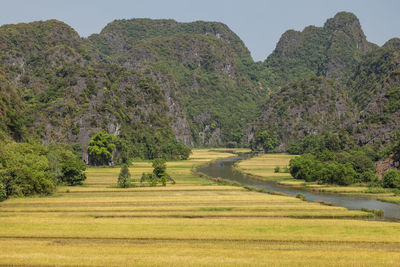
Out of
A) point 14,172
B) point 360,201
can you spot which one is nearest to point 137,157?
point 14,172

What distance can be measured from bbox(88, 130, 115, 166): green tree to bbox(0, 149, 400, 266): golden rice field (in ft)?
189

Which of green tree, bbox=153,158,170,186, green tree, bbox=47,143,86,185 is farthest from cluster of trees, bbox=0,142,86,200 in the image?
green tree, bbox=153,158,170,186

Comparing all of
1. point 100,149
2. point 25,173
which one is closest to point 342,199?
point 25,173

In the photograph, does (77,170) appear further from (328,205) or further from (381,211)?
(381,211)

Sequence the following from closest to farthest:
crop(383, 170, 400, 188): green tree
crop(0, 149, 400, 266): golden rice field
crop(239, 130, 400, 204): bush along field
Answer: crop(0, 149, 400, 266): golden rice field, crop(239, 130, 400, 204): bush along field, crop(383, 170, 400, 188): green tree

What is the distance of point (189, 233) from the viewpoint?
38.1 m

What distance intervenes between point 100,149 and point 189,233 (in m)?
83.6

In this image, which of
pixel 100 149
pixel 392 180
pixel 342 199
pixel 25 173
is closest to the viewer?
pixel 25 173

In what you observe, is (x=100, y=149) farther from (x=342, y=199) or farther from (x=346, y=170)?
(x=342, y=199)

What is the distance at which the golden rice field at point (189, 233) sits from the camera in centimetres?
3075

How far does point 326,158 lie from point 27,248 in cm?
7642

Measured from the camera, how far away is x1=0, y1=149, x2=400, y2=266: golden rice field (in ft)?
101

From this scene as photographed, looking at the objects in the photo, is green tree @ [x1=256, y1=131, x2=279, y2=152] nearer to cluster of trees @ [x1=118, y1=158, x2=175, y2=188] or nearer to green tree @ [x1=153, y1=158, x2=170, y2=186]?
cluster of trees @ [x1=118, y1=158, x2=175, y2=188]

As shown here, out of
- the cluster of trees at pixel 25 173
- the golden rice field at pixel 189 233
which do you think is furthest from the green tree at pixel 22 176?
the golden rice field at pixel 189 233
